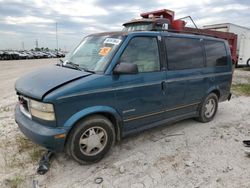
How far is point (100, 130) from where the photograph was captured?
3301 mm

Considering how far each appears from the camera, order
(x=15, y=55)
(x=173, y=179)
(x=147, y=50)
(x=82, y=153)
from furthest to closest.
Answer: (x=15, y=55) → (x=147, y=50) → (x=82, y=153) → (x=173, y=179)

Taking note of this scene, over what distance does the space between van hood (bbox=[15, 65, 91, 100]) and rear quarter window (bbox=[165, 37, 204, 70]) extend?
5.39 feet

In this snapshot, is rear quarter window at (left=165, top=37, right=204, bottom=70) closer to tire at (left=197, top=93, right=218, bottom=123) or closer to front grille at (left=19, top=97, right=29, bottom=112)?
tire at (left=197, top=93, right=218, bottom=123)

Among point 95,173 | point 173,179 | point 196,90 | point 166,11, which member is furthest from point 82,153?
point 166,11

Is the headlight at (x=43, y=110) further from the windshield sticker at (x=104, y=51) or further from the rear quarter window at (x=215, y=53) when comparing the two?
the rear quarter window at (x=215, y=53)

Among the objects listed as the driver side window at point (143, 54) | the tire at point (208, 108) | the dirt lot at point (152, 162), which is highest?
the driver side window at point (143, 54)

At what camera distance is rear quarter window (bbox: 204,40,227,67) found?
15.8ft

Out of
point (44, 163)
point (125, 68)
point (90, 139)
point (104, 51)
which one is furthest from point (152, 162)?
point (104, 51)

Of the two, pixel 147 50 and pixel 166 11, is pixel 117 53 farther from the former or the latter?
pixel 166 11

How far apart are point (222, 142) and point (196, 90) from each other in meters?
1.12

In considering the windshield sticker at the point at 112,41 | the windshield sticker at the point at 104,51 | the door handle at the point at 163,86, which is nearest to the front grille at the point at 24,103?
the windshield sticker at the point at 104,51

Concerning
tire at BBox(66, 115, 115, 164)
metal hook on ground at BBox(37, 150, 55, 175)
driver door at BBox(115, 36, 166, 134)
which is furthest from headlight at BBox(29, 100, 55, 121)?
driver door at BBox(115, 36, 166, 134)

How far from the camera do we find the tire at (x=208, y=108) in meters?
4.92

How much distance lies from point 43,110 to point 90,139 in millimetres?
794
